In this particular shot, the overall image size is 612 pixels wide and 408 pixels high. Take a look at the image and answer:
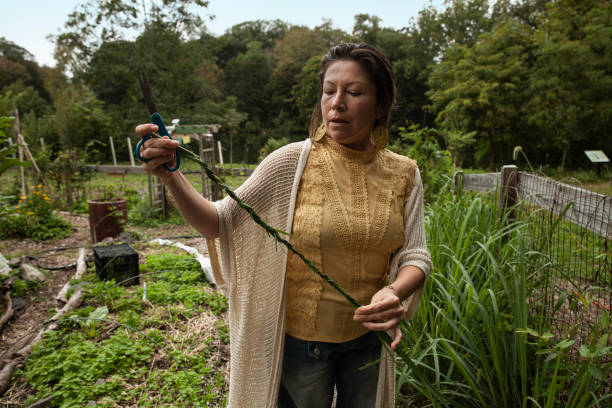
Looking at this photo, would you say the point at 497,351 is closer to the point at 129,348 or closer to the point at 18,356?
the point at 129,348

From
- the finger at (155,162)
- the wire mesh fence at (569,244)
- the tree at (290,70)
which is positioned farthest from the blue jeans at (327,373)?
the tree at (290,70)

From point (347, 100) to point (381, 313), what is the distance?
61 centimetres

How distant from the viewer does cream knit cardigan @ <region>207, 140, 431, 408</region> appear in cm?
112

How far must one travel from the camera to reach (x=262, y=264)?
1144 millimetres

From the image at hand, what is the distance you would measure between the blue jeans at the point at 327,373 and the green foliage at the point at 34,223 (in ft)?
18.6

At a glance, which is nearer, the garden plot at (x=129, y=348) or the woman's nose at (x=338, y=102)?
the woman's nose at (x=338, y=102)

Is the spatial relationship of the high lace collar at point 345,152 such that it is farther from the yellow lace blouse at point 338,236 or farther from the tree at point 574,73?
the tree at point 574,73

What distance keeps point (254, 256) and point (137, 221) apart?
637 cm

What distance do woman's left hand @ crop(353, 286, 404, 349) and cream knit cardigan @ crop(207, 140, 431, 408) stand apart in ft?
0.66

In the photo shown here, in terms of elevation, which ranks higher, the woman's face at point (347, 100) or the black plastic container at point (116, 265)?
the woman's face at point (347, 100)

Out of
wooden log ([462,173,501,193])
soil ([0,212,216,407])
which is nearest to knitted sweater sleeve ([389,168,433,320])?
soil ([0,212,216,407])

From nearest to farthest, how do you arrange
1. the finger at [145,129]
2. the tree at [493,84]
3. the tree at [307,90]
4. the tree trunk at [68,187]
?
the finger at [145,129], the tree trunk at [68,187], the tree at [493,84], the tree at [307,90]

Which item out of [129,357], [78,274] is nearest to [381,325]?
[129,357]

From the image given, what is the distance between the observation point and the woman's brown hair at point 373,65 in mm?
1114
